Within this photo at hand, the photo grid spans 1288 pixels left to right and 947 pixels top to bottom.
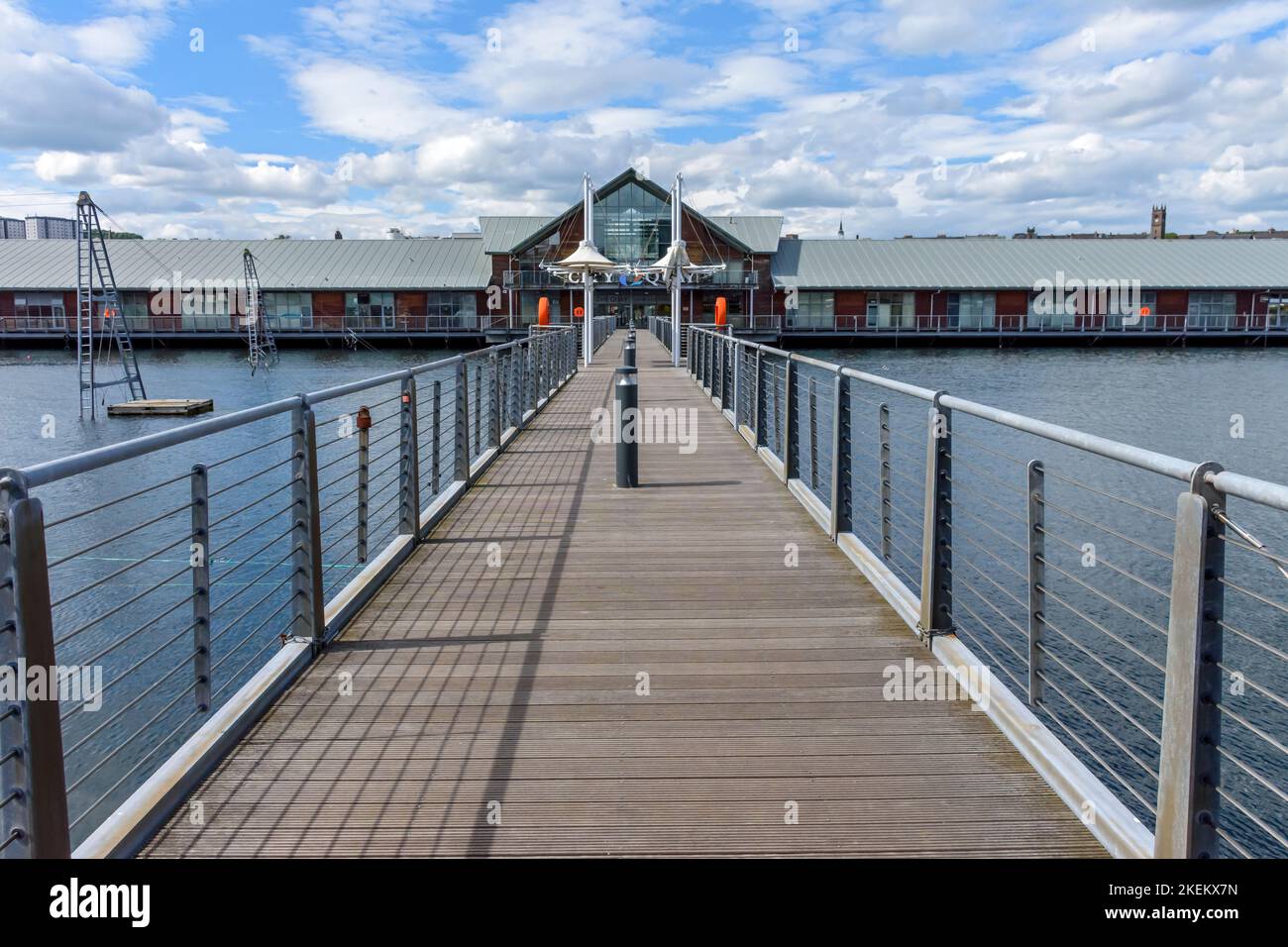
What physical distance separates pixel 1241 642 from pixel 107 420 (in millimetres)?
30456

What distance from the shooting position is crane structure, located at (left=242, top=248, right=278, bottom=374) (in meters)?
54.0

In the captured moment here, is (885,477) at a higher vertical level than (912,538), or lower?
higher

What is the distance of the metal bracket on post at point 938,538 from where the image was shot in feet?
16.8

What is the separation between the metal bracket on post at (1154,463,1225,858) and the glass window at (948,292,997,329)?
6470 centimetres

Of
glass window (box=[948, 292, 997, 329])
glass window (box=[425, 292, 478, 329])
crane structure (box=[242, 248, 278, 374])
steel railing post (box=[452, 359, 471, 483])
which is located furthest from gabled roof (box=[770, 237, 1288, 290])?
steel railing post (box=[452, 359, 471, 483])

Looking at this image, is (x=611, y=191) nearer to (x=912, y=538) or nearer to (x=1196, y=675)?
(x=912, y=538)

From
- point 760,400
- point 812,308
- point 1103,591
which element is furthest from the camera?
point 812,308

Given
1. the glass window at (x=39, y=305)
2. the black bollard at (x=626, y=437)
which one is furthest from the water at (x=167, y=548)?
the glass window at (x=39, y=305)

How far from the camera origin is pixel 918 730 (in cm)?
422

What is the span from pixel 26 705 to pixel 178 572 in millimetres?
3135

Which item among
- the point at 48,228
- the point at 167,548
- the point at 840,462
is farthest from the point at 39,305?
the point at 48,228

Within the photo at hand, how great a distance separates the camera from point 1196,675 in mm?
2781

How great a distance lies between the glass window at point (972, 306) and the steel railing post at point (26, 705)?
65532 millimetres
